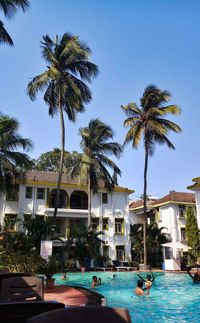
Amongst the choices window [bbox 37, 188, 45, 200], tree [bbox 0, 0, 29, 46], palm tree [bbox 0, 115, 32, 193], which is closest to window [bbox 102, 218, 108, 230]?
window [bbox 37, 188, 45, 200]

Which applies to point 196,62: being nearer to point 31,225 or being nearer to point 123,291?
point 123,291

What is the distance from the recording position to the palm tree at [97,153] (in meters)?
29.9

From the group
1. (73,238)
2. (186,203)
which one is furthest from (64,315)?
(186,203)

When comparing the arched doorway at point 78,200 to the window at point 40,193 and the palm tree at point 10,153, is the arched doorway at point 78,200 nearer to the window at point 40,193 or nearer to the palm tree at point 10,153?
the window at point 40,193

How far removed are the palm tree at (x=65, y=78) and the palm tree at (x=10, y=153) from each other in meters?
3.21

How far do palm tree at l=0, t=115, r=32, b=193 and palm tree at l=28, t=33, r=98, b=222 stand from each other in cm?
321

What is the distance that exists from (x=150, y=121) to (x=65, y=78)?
28.9ft

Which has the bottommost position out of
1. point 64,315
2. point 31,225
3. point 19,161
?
point 64,315

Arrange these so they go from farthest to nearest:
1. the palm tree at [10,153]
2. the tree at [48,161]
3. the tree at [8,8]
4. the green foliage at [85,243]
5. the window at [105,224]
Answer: the tree at [48,161], the window at [105,224], the green foliage at [85,243], the palm tree at [10,153], the tree at [8,8]

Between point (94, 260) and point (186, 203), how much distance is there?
13.8 metres

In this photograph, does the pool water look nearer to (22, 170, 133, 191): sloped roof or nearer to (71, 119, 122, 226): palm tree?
(71, 119, 122, 226): palm tree

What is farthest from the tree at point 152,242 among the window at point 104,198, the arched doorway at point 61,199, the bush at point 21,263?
the bush at point 21,263

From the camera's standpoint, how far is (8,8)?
51.8 feet

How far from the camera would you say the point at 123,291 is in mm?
14898
